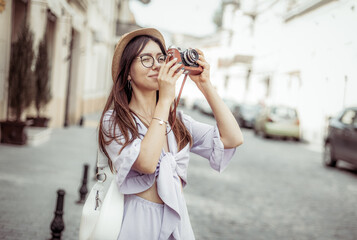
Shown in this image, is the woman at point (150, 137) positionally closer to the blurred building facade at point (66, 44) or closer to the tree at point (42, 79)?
the blurred building facade at point (66, 44)

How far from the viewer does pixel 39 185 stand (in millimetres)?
6535

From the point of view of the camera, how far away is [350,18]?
2.50 metres

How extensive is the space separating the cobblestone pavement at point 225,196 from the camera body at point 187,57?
309 centimetres

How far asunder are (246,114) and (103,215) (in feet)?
74.5

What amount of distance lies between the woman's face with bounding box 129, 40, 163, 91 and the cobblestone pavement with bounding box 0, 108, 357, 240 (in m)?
2.93

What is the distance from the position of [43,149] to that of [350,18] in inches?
323

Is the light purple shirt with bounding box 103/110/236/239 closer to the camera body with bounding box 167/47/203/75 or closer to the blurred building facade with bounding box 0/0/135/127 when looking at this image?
the camera body with bounding box 167/47/203/75

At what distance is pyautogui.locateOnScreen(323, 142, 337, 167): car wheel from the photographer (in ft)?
38.3

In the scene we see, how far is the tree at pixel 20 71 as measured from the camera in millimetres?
9102

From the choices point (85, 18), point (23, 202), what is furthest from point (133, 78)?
point (85, 18)

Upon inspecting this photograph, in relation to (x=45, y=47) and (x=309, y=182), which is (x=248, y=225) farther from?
(x=45, y=47)

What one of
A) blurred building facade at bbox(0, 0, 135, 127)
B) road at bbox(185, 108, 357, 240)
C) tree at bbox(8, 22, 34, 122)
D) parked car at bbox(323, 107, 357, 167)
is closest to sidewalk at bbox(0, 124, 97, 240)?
tree at bbox(8, 22, 34, 122)

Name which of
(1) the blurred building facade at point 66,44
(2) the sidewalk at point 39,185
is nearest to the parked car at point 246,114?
(1) the blurred building facade at point 66,44

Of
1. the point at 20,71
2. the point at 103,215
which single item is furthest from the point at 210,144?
the point at 20,71
